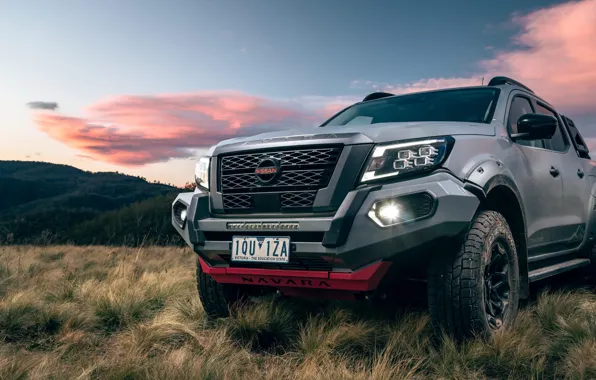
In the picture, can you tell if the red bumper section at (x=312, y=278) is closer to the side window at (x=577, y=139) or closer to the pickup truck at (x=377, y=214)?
the pickup truck at (x=377, y=214)

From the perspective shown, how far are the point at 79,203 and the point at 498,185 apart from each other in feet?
245

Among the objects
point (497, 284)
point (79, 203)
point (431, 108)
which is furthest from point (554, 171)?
point (79, 203)

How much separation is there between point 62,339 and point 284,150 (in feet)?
6.45

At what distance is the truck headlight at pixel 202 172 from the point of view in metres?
3.84

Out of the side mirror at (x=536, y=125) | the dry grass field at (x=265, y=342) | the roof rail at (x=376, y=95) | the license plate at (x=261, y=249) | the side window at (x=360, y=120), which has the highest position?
the roof rail at (x=376, y=95)

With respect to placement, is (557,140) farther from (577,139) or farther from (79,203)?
(79,203)

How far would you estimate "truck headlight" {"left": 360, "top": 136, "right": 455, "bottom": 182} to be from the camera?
3.09 m

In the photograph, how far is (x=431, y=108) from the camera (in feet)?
14.6

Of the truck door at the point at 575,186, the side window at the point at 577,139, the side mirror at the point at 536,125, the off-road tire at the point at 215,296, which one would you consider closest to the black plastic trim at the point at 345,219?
the off-road tire at the point at 215,296

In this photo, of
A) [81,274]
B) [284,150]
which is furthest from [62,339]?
[81,274]

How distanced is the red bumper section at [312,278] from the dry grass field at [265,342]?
349mm

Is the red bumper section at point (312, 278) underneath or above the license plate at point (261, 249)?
underneath

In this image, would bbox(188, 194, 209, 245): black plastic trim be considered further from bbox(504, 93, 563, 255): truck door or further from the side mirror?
the side mirror

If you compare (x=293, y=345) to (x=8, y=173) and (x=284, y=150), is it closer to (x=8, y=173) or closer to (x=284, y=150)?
(x=284, y=150)
